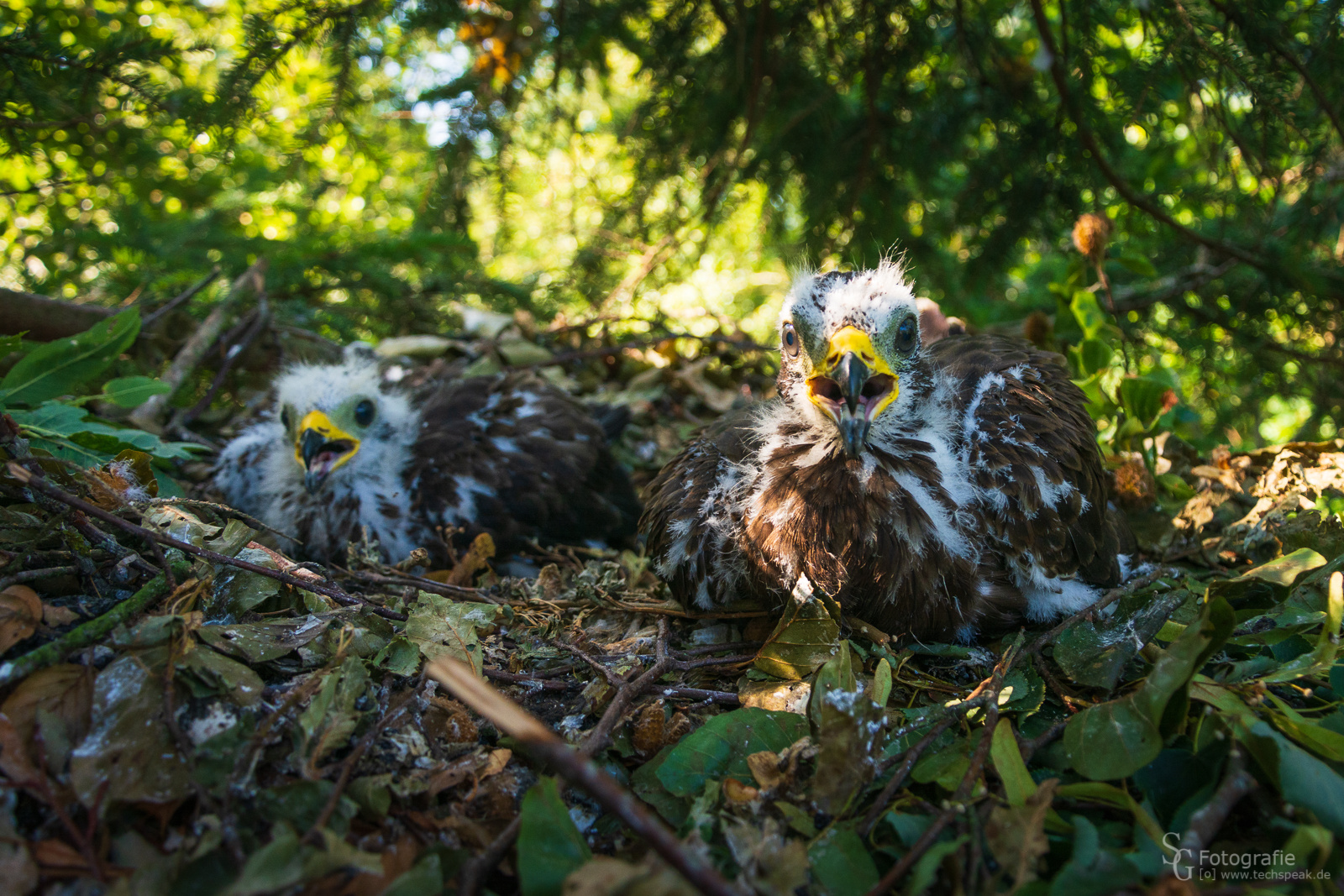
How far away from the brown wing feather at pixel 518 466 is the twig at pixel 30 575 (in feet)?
5.08

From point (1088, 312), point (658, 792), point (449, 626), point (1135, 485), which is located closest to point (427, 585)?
point (449, 626)

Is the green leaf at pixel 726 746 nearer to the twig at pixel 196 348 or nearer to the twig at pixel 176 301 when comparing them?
the twig at pixel 196 348

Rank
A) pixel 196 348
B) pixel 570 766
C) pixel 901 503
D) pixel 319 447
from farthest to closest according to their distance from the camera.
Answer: pixel 196 348 → pixel 319 447 → pixel 901 503 → pixel 570 766

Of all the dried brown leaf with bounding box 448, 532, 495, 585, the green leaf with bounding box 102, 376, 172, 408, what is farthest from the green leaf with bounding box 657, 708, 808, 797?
the green leaf with bounding box 102, 376, 172, 408

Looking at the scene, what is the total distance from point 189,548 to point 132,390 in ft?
3.20

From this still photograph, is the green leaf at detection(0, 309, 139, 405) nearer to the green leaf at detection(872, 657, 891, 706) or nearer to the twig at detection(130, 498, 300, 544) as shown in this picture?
the twig at detection(130, 498, 300, 544)

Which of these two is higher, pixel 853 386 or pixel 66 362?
pixel 853 386

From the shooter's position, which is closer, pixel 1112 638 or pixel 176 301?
pixel 1112 638

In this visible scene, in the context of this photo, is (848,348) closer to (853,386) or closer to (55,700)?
(853,386)

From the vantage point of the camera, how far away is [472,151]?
10.1ft

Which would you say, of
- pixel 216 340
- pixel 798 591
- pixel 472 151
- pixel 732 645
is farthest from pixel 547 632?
pixel 216 340

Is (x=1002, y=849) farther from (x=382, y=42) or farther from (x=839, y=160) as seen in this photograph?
(x=382, y=42)

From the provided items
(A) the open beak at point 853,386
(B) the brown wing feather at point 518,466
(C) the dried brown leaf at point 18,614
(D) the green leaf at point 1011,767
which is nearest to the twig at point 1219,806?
(D) the green leaf at point 1011,767

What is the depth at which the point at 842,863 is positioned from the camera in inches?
49.7
